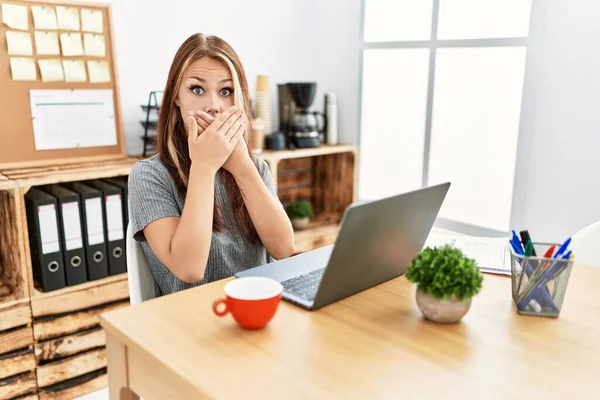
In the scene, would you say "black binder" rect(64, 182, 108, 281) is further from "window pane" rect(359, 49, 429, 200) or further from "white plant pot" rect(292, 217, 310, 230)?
"window pane" rect(359, 49, 429, 200)

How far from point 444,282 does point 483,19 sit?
178 centimetres

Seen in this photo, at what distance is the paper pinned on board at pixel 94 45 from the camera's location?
7.23 feet

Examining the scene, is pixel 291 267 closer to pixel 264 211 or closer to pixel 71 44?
pixel 264 211

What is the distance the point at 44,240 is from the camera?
6.43 ft

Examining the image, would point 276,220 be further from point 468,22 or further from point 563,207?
point 468,22

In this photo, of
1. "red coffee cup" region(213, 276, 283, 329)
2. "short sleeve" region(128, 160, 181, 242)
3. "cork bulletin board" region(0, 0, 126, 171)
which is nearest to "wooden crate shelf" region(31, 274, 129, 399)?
"cork bulletin board" region(0, 0, 126, 171)

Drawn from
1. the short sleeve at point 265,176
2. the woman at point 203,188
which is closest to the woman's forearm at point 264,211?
the woman at point 203,188

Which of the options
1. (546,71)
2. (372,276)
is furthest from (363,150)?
(372,276)

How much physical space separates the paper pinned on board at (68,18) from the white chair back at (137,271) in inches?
46.2

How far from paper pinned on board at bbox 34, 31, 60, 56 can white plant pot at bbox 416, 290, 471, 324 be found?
177cm

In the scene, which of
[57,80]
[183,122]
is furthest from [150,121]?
[183,122]

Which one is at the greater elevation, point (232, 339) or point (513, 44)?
point (513, 44)

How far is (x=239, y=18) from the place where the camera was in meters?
2.68

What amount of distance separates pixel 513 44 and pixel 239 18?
123 cm
